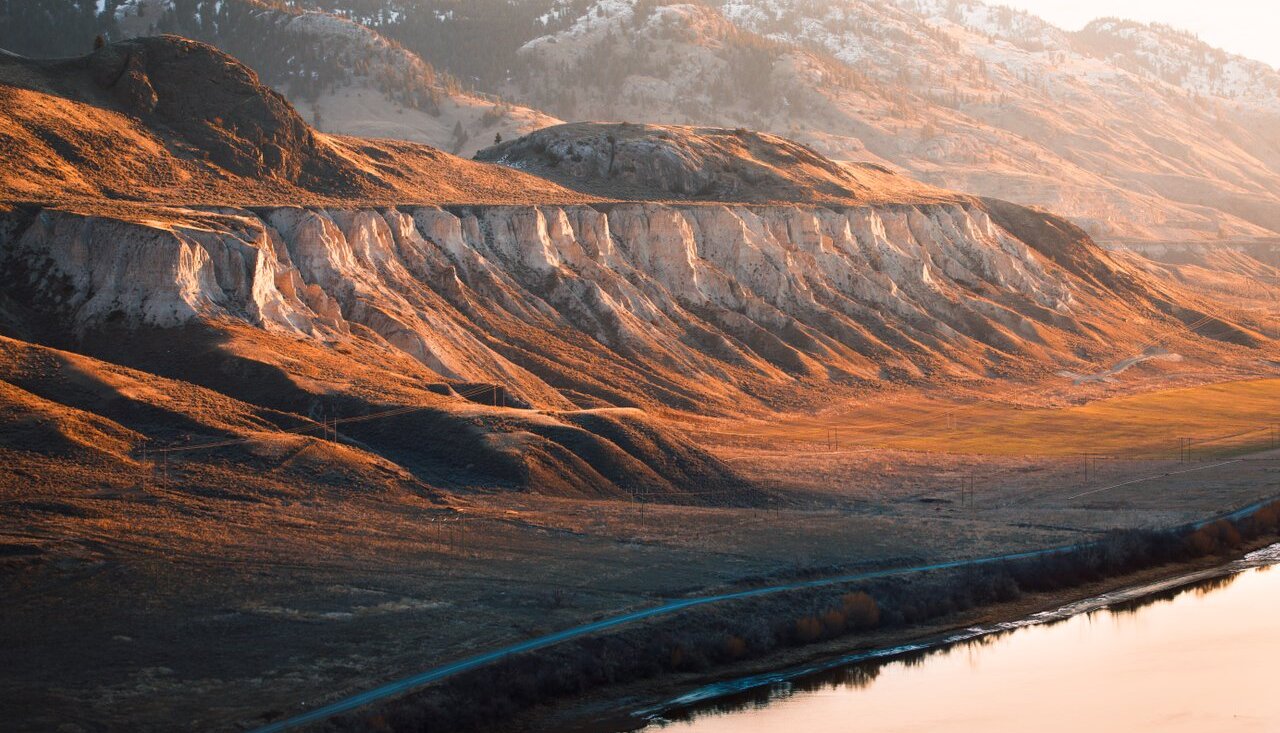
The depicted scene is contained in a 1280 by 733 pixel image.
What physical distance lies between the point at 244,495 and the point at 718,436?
26.9 metres

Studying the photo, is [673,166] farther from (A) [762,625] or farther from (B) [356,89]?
(B) [356,89]

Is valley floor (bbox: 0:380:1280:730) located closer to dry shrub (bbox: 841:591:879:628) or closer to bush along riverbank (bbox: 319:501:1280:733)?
bush along riverbank (bbox: 319:501:1280:733)

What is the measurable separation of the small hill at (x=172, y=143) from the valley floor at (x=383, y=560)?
26.0 m

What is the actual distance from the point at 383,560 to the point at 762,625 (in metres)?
9.74

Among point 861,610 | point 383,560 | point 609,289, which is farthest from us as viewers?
point 609,289

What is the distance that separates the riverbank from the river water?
15cm

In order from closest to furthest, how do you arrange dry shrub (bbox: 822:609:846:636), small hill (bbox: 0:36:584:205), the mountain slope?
dry shrub (bbox: 822:609:846:636) → the mountain slope → small hill (bbox: 0:36:584:205)

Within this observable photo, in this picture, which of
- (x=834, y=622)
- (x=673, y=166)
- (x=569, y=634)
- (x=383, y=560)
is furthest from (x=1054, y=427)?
(x=569, y=634)

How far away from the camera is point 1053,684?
3744cm

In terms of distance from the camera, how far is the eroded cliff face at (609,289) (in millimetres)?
57469

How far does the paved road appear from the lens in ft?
99.1

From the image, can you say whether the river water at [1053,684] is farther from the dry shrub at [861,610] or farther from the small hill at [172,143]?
the small hill at [172,143]

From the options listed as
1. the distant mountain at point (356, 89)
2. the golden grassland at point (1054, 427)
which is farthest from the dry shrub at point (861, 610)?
the distant mountain at point (356, 89)

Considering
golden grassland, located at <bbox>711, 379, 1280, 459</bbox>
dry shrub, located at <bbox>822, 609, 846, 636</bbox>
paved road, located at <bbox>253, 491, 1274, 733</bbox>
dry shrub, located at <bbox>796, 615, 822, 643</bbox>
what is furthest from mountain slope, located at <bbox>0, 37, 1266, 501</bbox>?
dry shrub, located at <bbox>796, 615, 822, 643</bbox>
